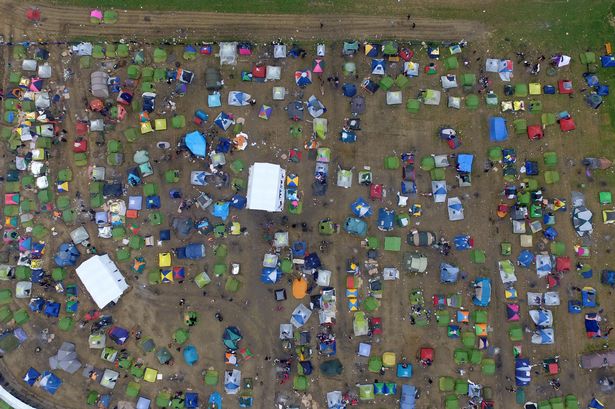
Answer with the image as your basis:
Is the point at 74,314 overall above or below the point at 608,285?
below

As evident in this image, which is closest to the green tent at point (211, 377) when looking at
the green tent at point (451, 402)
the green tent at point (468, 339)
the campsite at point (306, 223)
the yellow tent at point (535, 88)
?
the campsite at point (306, 223)

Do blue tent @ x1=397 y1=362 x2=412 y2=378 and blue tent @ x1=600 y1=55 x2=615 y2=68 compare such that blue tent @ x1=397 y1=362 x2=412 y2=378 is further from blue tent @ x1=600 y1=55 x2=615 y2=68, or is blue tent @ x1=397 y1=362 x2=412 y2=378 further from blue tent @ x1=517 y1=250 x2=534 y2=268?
blue tent @ x1=600 y1=55 x2=615 y2=68

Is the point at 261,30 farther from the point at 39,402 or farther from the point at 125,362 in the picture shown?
the point at 39,402

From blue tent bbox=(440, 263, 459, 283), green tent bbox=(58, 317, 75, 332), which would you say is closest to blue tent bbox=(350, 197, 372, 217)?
blue tent bbox=(440, 263, 459, 283)

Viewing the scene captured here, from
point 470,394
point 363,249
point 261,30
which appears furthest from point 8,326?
point 470,394

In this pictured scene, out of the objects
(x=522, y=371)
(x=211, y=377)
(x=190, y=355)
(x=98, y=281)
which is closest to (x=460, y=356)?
(x=522, y=371)

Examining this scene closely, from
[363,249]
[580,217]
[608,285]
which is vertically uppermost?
[580,217]
